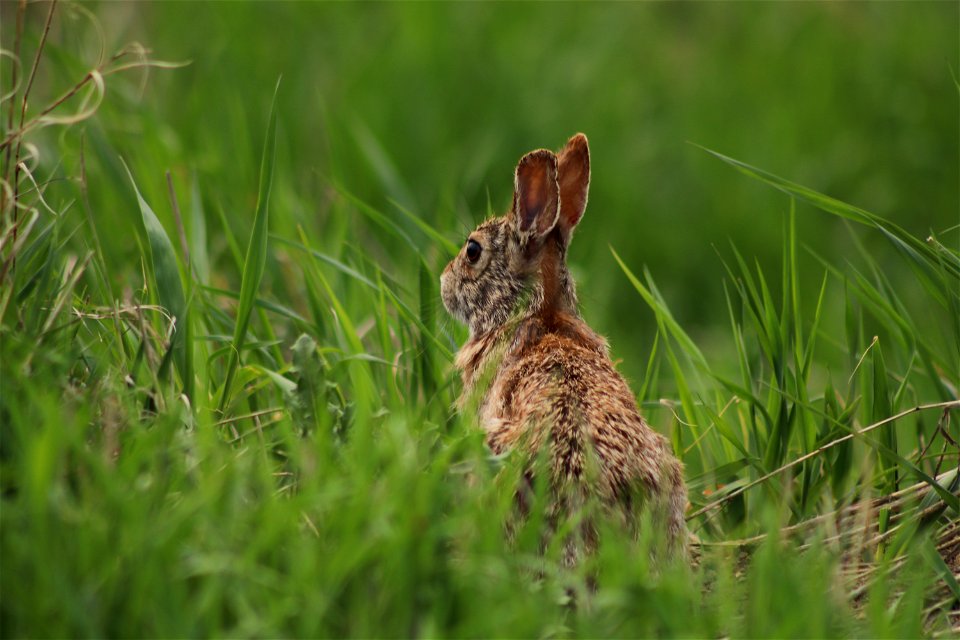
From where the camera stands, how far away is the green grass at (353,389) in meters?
2.52

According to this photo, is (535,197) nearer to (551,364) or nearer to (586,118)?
(551,364)

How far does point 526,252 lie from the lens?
167 inches

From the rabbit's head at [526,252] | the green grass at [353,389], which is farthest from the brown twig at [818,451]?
the rabbit's head at [526,252]

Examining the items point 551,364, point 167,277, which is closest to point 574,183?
point 551,364

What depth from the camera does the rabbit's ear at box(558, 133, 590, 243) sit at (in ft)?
14.4

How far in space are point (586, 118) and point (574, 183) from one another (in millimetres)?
4278

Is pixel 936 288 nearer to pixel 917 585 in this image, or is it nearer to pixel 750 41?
pixel 917 585

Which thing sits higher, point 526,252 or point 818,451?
point 526,252

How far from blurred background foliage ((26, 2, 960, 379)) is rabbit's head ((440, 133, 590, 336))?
139 cm

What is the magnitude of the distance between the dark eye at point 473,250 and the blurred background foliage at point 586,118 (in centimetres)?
135

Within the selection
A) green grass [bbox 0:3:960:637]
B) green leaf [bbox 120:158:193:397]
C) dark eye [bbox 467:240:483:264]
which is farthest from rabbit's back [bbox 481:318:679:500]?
green leaf [bbox 120:158:193:397]

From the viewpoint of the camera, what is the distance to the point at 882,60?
32.5ft

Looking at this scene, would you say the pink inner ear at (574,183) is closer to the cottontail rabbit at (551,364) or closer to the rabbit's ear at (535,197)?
the cottontail rabbit at (551,364)

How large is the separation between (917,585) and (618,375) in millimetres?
1235
